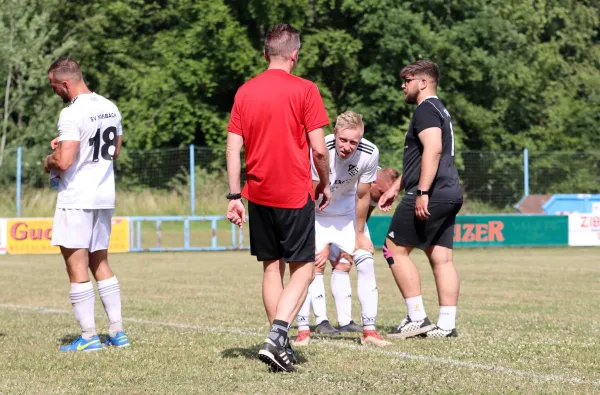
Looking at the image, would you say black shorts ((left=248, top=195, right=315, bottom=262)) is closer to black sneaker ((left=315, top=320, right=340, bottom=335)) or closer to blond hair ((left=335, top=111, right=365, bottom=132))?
blond hair ((left=335, top=111, right=365, bottom=132))

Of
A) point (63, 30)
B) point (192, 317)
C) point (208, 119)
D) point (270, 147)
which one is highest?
point (63, 30)

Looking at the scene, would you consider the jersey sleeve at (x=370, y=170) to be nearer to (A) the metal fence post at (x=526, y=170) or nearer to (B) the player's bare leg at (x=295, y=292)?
(B) the player's bare leg at (x=295, y=292)

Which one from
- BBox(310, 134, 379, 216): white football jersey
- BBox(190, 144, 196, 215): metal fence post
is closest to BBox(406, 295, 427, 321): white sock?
BBox(310, 134, 379, 216): white football jersey

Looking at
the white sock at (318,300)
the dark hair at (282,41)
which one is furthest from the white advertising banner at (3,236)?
the dark hair at (282,41)

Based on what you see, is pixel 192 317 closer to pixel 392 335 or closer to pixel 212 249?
pixel 392 335

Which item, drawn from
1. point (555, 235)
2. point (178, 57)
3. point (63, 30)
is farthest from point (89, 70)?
point (555, 235)

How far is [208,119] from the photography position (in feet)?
127

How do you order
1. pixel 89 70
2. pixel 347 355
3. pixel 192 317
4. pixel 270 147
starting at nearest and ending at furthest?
pixel 270 147 < pixel 347 355 < pixel 192 317 < pixel 89 70

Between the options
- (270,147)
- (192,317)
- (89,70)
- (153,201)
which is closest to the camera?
(270,147)

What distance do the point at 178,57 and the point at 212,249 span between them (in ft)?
45.9

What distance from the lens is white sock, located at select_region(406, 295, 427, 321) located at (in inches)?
317

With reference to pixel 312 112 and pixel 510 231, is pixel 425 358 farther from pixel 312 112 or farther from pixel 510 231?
pixel 510 231

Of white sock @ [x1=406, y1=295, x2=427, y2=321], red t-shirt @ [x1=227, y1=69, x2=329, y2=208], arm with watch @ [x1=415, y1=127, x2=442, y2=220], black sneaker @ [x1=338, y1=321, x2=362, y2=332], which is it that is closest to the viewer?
red t-shirt @ [x1=227, y1=69, x2=329, y2=208]

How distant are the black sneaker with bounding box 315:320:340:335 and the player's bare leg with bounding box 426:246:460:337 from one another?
87 cm
